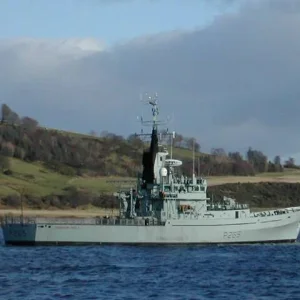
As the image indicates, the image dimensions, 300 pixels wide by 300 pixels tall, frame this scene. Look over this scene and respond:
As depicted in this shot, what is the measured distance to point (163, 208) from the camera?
92312mm

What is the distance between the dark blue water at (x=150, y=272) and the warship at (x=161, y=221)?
231cm

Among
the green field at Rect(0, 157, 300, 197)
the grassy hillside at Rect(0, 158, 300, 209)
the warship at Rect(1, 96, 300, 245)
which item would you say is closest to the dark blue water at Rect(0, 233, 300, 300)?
the warship at Rect(1, 96, 300, 245)

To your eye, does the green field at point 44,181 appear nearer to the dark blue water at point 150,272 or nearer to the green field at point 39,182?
the green field at point 39,182

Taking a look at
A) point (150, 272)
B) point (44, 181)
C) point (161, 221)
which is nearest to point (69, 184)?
point (44, 181)

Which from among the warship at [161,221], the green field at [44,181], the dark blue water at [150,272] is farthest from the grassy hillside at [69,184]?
the dark blue water at [150,272]

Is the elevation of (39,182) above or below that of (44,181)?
below

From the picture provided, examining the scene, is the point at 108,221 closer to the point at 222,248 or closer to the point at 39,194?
the point at 222,248

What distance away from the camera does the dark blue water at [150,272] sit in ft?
193

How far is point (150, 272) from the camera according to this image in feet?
228

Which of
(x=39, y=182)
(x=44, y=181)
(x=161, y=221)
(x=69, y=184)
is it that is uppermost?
(x=44, y=181)

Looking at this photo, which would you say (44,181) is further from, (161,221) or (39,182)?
(161,221)

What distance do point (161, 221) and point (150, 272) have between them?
2215 cm

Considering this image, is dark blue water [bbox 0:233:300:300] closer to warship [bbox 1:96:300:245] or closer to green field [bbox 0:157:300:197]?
warship [bbox 1:96:300:245]

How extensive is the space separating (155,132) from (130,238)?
939 centimetres
